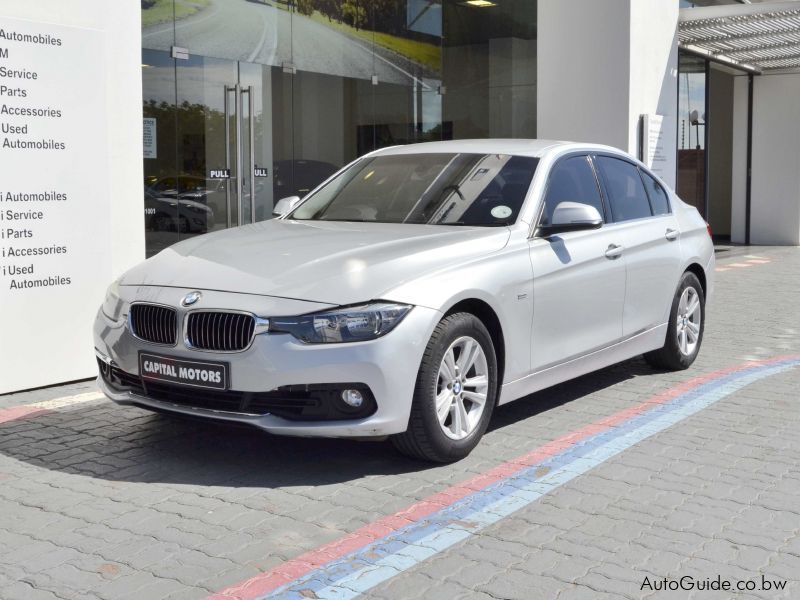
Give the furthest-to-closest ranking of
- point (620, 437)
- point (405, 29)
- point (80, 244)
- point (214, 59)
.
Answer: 1. point (405, 29)
2. point (214, 59)
3. point (80, 244)
4. point (620, 437)

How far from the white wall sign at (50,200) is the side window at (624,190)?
11.8ft

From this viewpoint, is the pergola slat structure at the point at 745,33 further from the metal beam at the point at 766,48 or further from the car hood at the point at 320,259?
the car hood at the point at 320,259

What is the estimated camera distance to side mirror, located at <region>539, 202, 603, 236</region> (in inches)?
241

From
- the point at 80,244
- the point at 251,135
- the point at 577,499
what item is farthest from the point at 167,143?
the point at 577,499

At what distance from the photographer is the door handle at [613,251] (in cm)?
674

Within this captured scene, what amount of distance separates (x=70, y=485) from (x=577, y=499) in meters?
2.42

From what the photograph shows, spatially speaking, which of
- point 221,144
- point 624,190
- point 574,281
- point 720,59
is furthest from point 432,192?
point 720,59

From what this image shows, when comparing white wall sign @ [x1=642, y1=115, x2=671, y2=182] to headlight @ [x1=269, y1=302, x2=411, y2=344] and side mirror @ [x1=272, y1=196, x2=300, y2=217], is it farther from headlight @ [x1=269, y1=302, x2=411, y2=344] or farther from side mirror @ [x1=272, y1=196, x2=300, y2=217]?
headlight @ [x1=269, y1=302, x2=411, y2=344]

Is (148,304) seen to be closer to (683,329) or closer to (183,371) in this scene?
(183,371)

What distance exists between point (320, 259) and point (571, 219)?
1.63m

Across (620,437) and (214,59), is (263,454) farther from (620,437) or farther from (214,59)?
(214,59)

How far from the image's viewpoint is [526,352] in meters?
5.89

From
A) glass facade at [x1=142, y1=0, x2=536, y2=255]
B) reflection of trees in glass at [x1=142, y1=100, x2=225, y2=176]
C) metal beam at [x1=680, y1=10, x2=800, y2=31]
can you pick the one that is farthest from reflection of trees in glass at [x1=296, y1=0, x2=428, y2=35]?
metal beam at [x1=680, y1=10, x2=800, y2=31]

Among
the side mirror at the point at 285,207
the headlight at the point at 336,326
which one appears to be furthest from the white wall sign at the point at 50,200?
the headlight at the point at 336,326
